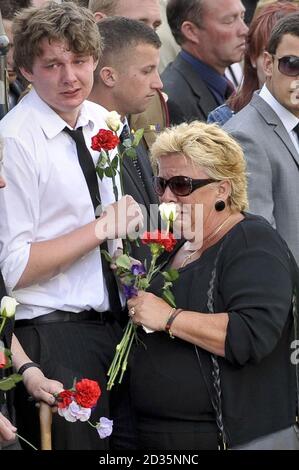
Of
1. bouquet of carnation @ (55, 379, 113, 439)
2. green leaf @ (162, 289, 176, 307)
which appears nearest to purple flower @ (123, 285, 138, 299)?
green leaf @ (162, 289, 176, 307)

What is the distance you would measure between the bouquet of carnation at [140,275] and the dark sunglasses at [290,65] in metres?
1.56

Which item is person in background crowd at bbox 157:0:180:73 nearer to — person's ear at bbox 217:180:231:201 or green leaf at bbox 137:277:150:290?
person's ear at bbox 217:180:231:201

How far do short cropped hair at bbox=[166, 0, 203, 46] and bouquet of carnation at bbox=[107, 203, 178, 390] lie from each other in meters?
3.09

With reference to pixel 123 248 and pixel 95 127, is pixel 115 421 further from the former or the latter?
pixel 95 127

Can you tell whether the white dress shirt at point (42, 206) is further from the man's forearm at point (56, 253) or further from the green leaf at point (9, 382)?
the green leaf at point (9, 382)

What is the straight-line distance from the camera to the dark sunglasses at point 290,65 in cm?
564

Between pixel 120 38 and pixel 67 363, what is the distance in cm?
181

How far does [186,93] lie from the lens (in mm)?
6980

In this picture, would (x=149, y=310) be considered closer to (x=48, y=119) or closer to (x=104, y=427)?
(x=104, y=427)

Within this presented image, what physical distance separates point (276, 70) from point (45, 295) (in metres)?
1.88

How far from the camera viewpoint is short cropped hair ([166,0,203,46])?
7301mm

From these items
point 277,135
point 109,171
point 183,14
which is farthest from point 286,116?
point 183,14

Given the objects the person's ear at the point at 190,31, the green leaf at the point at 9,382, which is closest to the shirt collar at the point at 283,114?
the person's ear at the point at 190,31
